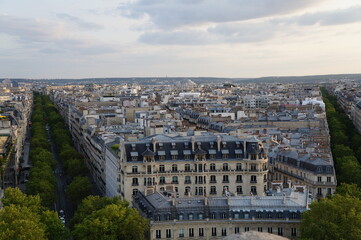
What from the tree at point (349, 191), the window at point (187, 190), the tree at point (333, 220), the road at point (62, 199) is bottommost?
the road at point (62, 199)

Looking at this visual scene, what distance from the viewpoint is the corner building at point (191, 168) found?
71250 millimetres

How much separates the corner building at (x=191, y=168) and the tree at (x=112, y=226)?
15761 mm

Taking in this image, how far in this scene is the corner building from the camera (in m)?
71.2

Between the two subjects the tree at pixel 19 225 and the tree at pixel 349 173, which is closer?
the tree at pixel 19 225

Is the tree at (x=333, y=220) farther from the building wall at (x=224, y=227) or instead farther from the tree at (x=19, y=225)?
the tree at (x=19, y=225)

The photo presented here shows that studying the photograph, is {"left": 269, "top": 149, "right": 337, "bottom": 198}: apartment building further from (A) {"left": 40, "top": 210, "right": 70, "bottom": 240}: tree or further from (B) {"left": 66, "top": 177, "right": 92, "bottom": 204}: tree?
(A) {"left": 40, "top": 210, "right": 70, "bottom": 240}: tree

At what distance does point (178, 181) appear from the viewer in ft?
236

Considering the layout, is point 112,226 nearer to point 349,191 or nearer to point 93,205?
point 93,205

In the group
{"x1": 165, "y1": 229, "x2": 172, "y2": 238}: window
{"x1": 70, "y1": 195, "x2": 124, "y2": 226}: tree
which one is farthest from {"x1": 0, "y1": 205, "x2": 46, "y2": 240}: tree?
{"x1": 165, "y1": 229, "x2": 172, "y2": 238}: window

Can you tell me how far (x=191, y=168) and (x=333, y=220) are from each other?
24.8m

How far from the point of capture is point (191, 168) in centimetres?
7231

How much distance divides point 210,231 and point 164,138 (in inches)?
824

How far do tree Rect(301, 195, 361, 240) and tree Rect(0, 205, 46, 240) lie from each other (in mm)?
25040

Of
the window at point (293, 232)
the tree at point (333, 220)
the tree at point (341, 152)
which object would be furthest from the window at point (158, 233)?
the tree at point (341, 152)
